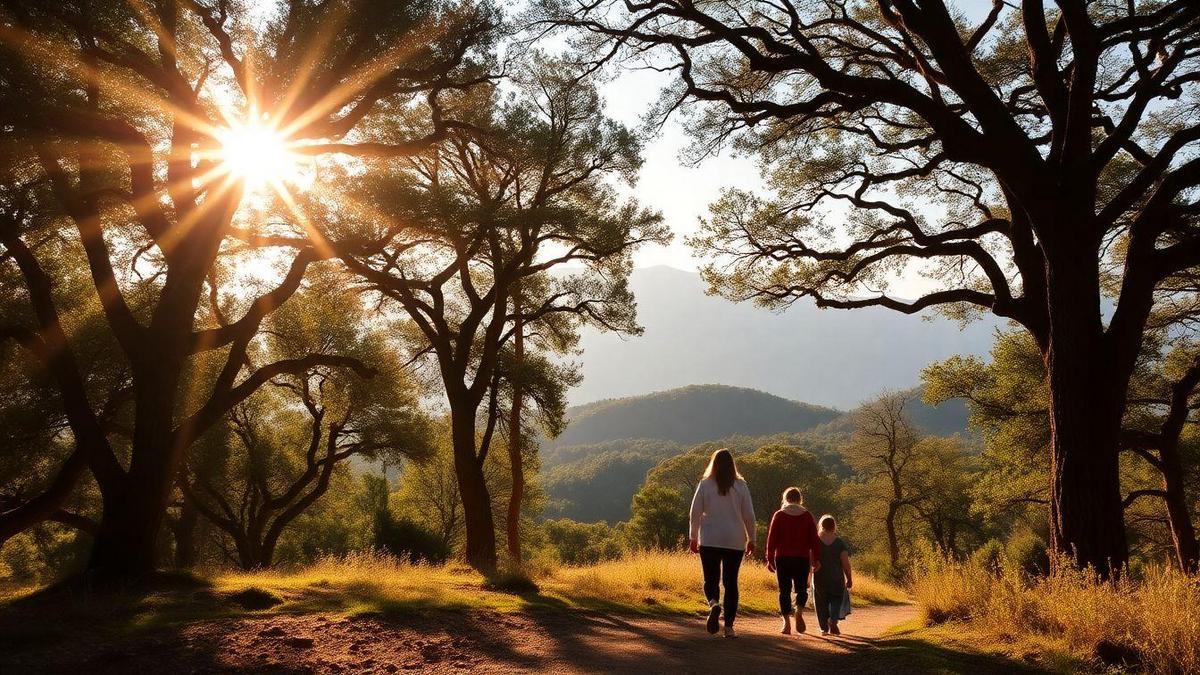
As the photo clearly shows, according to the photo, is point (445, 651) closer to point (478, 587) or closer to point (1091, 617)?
point (478, 587)

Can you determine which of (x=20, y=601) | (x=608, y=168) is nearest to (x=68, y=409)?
(x=20, y=601)

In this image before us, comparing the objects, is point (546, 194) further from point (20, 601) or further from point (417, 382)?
point (20, 601)

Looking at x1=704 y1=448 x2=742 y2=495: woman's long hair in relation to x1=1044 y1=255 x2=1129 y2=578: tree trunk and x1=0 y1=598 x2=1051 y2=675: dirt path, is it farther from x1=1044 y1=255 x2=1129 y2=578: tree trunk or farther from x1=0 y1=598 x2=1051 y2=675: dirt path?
x1=1044 y1=255 x2=1129 y2=578: tree trunk

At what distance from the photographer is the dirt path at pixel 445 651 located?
17.9ft

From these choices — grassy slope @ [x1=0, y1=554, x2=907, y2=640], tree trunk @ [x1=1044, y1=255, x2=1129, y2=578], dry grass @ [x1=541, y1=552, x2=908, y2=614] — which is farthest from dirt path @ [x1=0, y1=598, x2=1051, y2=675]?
dry grass @ [x1=541, y1=552, x2=908, y2=614]

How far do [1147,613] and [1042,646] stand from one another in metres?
0.92

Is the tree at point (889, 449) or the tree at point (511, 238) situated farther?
the tree at point (889, 449)

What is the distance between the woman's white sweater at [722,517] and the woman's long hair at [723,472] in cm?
6

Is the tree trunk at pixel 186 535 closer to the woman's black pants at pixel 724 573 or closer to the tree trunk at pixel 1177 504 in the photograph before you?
the woman's black pants at pixel 724 573

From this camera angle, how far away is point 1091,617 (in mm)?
5844

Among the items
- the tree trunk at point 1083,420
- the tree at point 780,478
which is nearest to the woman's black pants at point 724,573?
the tree trunk at point 1083,420

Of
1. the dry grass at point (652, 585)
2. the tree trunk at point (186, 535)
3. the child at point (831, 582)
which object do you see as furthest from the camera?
the tree trunk at point (186, 535)

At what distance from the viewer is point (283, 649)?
6.02 meters

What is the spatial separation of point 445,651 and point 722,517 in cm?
337
